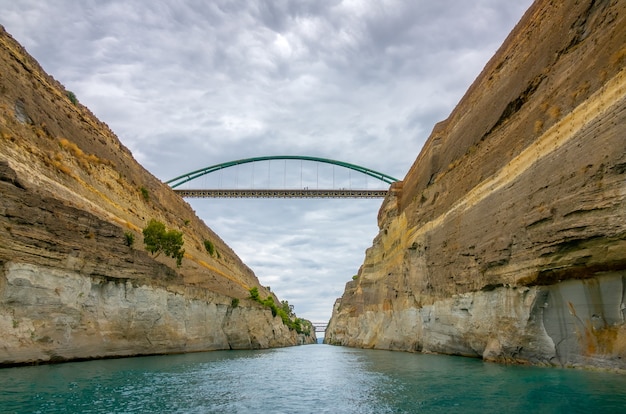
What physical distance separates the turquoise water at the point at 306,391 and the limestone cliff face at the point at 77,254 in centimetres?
278

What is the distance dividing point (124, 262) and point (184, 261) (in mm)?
16712

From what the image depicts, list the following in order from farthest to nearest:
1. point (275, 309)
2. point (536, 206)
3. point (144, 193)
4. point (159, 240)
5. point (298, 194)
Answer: point (298, 194)
point (275, 309)
point (144, 193)
point (159, 240)
point (536, 206)

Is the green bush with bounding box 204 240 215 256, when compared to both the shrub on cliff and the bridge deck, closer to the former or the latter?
the shrub on cliff

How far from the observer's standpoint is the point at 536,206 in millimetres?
20531

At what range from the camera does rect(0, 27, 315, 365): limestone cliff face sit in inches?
753

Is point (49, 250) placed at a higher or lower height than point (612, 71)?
lower

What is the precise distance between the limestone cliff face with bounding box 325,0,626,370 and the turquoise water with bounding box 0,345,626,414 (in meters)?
2.48

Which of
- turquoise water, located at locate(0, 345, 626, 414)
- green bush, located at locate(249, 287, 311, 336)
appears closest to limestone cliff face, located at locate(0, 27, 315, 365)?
turquoise water, located at locate(0, 345, 626, 414)

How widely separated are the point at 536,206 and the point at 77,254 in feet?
72.3

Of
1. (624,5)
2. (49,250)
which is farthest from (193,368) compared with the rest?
(624,5)

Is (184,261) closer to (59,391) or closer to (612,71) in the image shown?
→ (59,391)

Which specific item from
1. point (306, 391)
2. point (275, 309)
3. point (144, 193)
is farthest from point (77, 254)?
point (275, 309)

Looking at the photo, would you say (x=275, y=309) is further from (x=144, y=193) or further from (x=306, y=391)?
(x=306, y=391)

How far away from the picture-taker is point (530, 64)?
2558 cm
